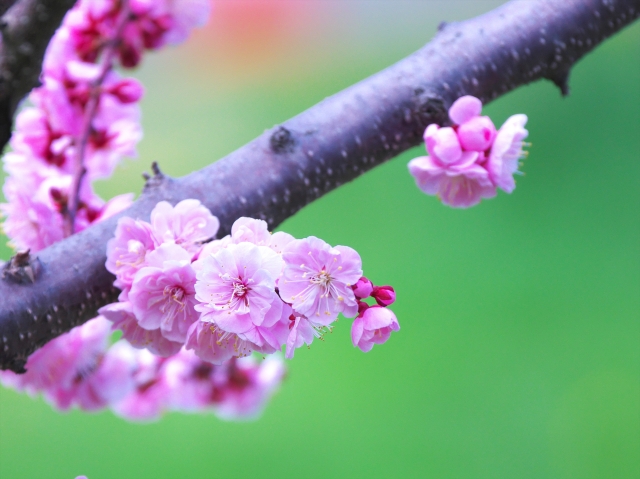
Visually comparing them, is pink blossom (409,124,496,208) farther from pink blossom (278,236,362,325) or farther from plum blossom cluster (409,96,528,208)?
pink blossom (278,236,362,325)

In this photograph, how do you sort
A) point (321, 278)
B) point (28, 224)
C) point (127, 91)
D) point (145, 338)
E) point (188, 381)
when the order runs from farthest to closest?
point (188, 381) → point (127, 91) → point (28, 224) → point (145, 338) → point (321, 278)

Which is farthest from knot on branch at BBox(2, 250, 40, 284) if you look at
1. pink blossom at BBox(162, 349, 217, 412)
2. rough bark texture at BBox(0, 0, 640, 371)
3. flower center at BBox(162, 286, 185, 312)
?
pink blossom at BBox(162, 349, 217, 412)

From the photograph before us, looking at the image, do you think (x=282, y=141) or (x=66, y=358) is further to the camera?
(x=66, y=358)

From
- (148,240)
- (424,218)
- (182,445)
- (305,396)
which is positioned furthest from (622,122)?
(148,240)

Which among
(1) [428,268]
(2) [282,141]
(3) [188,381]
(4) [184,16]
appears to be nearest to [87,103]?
(4) [184,16]

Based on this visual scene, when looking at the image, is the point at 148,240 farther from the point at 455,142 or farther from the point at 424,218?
Result: the point at 424,218

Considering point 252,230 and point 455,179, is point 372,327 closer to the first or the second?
point 252,230

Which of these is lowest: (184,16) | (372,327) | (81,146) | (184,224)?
(372,327)
